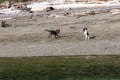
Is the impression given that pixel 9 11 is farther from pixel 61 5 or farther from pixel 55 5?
pixel 61 5

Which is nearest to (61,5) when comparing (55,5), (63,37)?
(55,5)

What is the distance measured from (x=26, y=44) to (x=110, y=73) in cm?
887

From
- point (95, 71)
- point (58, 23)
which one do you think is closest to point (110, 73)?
point (95, 71)

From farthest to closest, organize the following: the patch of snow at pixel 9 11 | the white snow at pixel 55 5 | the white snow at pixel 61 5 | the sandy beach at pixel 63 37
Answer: the patch of snow at pixel 9 11 < the white snow at pixel 55 5 < the white snow at pixel 61 5 < the sandy beach at pixel 63 37

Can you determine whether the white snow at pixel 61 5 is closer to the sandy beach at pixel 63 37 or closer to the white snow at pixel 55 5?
the white snow at pixel 55 5

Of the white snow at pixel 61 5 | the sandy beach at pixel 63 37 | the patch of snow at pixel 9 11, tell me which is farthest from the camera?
the patch of snow at pixel 9 11

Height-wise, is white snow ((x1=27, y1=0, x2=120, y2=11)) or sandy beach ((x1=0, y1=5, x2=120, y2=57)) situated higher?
sandy beach ((x1=0, y1=5, x2=120, y2=57))

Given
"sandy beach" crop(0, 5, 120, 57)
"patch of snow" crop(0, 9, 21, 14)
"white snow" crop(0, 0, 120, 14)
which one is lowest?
"patch of snow" crop(0, 9, 21, 14)

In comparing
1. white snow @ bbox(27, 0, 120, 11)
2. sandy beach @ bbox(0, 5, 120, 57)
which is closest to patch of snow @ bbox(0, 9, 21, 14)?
white snow @ bbox(27, 0, 120, 11)

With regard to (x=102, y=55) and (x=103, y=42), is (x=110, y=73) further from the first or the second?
(x=103, y=42)

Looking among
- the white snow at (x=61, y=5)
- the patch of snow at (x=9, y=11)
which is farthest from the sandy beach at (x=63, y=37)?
the patch of snow at (x=9, y=11)

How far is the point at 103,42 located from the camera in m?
32.5

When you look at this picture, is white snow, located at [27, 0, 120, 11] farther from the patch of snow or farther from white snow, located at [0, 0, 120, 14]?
the patch of snow

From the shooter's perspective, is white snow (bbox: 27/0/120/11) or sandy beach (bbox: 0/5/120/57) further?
white snow (bbox: 27/0/120/11)
